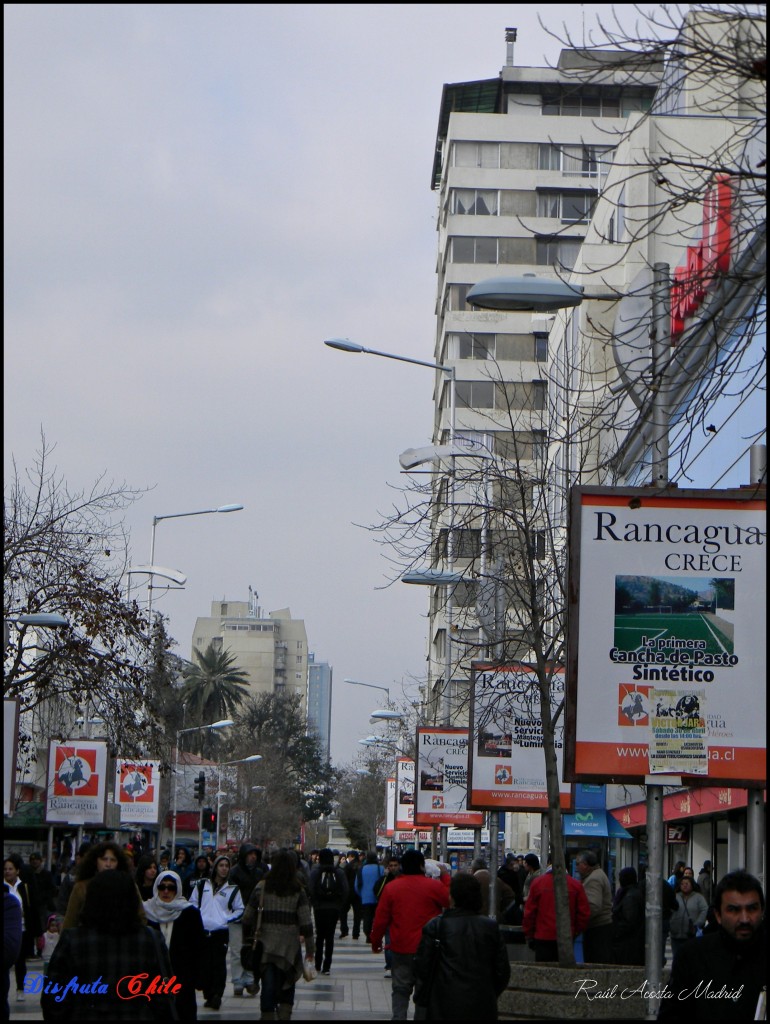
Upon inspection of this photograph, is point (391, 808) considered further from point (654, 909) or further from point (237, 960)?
point (654, 909)

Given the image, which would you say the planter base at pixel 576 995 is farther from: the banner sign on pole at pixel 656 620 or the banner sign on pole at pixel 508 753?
the banner sign on pole at pixel 508 753

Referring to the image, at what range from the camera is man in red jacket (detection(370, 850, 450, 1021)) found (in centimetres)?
1424

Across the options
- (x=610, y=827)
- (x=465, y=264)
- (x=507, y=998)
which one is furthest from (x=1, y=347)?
(x=465, y=264)

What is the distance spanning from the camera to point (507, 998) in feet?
48.4

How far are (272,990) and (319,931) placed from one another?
1025 centimetres

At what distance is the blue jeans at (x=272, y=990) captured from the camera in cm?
1390

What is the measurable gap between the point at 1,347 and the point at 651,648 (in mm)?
7376

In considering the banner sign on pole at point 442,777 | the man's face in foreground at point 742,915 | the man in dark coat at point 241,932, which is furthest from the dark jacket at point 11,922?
the banner sign on pole at point 442,777

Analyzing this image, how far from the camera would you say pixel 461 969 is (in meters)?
9.95

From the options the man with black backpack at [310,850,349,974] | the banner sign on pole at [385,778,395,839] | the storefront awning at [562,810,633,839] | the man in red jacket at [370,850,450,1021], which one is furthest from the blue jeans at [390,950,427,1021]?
the banner sign on pole at [385,778,395,839]

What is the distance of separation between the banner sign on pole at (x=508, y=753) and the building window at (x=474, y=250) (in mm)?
67111

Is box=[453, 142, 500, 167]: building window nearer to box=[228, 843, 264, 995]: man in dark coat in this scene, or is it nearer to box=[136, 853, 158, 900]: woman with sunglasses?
box=[228, 843, 264, 995]: man in dark coat

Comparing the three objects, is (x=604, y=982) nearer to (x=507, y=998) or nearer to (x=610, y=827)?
(x=507, y=998)

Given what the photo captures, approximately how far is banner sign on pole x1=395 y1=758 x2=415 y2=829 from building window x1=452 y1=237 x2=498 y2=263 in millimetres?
41337
